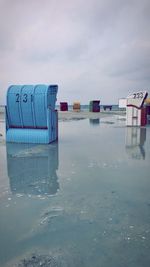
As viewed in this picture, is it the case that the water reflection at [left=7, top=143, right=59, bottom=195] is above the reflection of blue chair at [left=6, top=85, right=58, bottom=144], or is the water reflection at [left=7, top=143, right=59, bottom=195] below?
below

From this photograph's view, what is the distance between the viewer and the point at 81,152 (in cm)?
704

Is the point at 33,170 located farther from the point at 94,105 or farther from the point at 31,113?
the point at 94,105

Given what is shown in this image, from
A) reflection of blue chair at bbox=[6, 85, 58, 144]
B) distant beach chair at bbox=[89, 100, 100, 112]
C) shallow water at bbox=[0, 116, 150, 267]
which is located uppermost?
distant beach chair at bbox=[89, 100, 100, 112]

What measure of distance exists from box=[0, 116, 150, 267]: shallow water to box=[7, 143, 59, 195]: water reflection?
18mm

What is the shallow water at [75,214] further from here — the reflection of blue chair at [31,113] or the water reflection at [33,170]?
the reflection of blue chair at [31,113]

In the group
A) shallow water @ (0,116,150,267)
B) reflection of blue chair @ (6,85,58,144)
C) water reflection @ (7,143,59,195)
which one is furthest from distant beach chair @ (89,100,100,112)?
shallow water @ (0,116,150,267)

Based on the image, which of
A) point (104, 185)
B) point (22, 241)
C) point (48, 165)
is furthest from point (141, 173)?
point (22, 241)

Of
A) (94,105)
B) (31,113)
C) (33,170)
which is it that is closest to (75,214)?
(33,170)

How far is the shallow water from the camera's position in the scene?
2.19 m

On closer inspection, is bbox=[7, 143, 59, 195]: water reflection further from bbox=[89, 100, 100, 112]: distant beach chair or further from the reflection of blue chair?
bbox=[89, 100, 100, 112]: distant beach chair

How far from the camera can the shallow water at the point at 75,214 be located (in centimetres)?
219

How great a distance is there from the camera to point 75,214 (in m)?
3.00

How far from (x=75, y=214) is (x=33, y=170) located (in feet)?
7.88

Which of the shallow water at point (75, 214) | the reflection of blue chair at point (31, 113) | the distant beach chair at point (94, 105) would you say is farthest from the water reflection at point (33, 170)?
the distant beach chair at point (94, 105)
